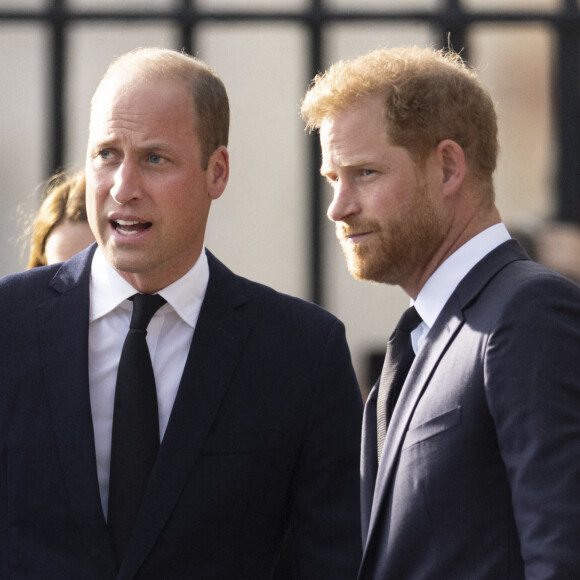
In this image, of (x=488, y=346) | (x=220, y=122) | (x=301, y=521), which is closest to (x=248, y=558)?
(x=301, y=521)

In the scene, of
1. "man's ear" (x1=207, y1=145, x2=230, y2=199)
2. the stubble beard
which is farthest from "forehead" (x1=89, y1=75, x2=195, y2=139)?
the stubble beard

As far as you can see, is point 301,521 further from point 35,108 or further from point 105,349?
point 35,108

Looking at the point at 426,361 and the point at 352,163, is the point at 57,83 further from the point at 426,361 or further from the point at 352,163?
the point at 426,361

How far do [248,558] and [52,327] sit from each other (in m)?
0.75

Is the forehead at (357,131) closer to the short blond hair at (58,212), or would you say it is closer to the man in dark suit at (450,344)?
the man in dark suit at (450,344)

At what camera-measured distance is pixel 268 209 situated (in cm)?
670

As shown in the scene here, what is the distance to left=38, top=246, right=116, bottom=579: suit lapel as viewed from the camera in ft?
8.00

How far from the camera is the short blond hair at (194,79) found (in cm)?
272

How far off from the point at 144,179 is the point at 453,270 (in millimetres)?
795

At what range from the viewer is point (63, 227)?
3746mm

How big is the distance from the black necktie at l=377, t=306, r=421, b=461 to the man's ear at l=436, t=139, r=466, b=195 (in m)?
0.32

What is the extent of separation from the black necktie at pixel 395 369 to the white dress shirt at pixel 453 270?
0.05 meters

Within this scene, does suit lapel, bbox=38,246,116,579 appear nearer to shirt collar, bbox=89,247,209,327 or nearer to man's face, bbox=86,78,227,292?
shirt collar, bbox=89,247,209,327

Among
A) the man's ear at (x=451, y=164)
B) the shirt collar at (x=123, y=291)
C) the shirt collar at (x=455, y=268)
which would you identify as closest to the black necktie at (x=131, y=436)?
the shirt collar at (x=123, y=291)
